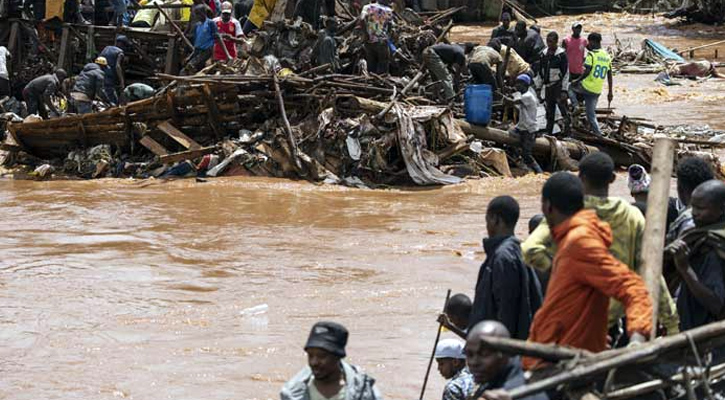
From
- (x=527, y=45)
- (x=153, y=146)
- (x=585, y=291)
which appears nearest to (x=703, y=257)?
(x=585, y=291)

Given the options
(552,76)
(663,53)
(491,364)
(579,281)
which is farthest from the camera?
(663,53)

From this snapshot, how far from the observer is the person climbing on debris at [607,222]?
5.06 metres

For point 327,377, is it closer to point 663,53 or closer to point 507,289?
point 507,289

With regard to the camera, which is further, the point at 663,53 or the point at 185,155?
the point at 663,53

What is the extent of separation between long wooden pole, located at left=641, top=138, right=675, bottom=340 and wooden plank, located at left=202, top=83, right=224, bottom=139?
37.5ft

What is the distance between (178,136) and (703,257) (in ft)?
39.3

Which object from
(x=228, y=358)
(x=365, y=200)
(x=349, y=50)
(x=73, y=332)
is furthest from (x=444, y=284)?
(x=349, y=50)

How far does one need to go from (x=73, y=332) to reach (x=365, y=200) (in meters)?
5.75

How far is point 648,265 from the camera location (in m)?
4.80

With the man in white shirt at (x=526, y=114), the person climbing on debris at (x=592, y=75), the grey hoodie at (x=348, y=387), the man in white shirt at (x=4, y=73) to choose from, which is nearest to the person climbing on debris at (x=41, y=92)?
the man in white shirt at (x=4, y=73)

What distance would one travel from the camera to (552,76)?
52.1 feet

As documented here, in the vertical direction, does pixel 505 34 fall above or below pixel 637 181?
above

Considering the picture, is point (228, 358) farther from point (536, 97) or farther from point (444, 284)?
point (536, 97)

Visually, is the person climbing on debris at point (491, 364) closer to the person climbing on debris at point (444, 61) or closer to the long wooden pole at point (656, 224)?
the long wooden pole at point (656, 224)
